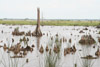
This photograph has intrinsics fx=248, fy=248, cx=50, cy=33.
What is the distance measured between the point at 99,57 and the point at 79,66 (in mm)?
3210

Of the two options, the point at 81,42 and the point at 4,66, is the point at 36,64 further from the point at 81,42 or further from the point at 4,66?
the point at 81,42

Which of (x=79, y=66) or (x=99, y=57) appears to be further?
(x=99, y=57)

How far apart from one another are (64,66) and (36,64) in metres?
1.41

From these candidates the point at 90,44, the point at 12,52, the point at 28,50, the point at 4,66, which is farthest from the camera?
the point at 90,44

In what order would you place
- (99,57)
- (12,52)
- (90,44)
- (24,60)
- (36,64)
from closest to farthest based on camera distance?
(36,64)
(24,60)
(99,57)
(12,52)
(90,44)

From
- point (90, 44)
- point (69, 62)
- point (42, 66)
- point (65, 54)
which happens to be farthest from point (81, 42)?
point (42, 66)

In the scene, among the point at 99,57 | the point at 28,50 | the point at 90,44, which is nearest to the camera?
the point at 99,57

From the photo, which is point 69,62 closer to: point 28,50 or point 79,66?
point 79,66

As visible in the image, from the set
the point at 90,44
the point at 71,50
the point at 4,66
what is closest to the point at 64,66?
the point at 4,66

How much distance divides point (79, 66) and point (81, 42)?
33.0 ft

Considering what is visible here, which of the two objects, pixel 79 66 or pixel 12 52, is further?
pixel 12 52

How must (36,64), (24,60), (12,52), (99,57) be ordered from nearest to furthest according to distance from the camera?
(36,64)
(24,60)
(99,57)
(12,52)

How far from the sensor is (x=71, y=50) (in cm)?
1656

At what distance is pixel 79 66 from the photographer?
11891 mm
